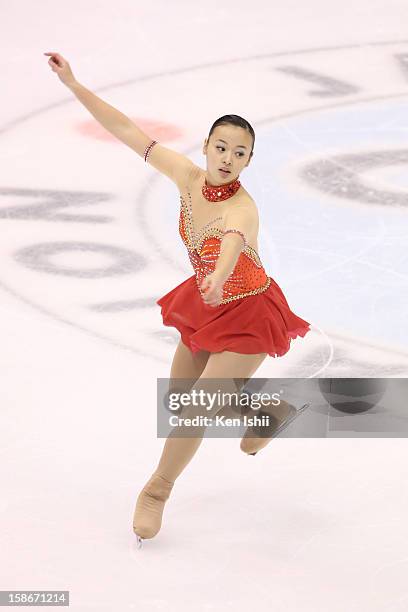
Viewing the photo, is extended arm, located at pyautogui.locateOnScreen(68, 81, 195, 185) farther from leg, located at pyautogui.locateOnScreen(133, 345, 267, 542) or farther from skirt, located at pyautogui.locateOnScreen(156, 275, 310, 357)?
leg, located at pyautogui.locateOnScreen(133, 345, 267, 542)

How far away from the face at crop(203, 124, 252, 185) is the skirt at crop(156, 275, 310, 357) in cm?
33

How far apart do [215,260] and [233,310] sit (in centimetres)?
14

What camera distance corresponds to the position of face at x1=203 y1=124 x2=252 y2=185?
11.1 feet

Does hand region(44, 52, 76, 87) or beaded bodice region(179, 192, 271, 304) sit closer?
beaded bodice region(179, 192, 271, 304)

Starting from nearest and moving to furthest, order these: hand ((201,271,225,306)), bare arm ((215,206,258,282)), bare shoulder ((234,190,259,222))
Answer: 1. hand ((201,271,225,306))
2. bare arm ((215,206,258,282))
3. bare shoulder ((234,190,259,222))

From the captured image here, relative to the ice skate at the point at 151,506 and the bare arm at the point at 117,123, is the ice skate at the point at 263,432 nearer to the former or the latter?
the ice skate at the point at 151,506

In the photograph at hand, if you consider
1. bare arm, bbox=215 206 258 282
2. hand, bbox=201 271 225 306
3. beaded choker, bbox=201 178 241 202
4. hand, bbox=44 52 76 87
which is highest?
hand, bbox=44 52 76 87

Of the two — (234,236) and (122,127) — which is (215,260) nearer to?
(234,236)

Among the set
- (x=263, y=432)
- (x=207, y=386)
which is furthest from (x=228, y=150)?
(x=263, y=432)

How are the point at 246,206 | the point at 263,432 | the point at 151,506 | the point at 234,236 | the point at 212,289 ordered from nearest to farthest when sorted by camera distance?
the point at 212,289
the point at 234,236
the point at 246,206
the point at 151,506
the point at 263,432

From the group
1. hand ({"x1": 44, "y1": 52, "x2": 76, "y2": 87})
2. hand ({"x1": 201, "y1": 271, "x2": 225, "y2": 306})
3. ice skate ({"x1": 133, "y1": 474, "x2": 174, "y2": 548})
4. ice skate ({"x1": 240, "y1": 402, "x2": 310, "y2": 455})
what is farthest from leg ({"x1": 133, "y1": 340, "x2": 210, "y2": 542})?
hand ({"x1": 44, "y1": 52, "x2": 76, "y2": 87})

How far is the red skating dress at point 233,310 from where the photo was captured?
136 inches

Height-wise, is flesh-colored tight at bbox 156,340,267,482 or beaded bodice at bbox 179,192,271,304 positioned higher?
beaded bodice at bbox 179,192,271,304

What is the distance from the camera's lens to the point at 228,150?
11.2 ft
